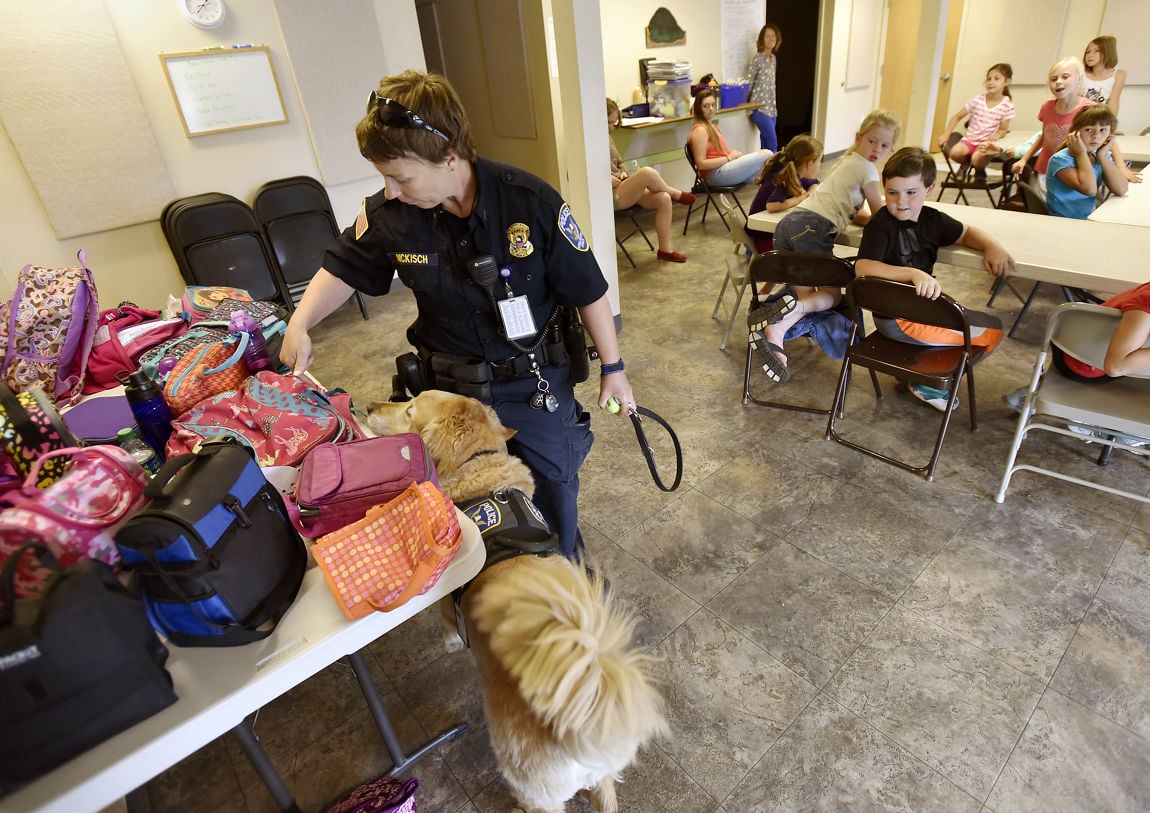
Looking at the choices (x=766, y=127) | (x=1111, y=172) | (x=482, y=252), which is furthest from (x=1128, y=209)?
(x=766, y=127)

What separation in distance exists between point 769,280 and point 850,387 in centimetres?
83

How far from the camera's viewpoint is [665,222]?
523 cm

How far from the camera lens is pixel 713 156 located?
5703 millimetres

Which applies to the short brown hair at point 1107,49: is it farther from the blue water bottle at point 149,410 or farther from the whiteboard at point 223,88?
the blue water bottle at point 149,410

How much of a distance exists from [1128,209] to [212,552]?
408cm

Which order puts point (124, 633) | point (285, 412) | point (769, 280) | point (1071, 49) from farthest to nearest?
point (1071, 49) → point (769, 280) → point (285, 412) → point (124, 633)

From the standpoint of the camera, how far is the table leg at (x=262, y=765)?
114 cm

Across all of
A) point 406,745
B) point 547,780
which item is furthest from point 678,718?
point 406,745

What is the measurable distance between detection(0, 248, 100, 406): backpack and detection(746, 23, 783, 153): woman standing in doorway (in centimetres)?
683

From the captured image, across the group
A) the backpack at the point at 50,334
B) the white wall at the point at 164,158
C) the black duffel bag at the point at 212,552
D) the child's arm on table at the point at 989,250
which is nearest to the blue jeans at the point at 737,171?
the white wall at the point at 164,158

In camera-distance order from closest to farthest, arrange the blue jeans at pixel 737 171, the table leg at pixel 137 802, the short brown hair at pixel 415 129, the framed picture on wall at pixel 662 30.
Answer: the short brown hair at pixel 415 129 < the table leg at pixel 137 802 < the blue jeans at pixel 737 171 < the framed picture on wall at pixel 662 30

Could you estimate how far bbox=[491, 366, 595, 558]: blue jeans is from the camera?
167 centimetres

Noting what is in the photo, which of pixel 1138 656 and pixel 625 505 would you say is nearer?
pixel 1138 656

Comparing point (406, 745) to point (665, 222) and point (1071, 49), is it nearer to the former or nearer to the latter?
point (665, 222)
